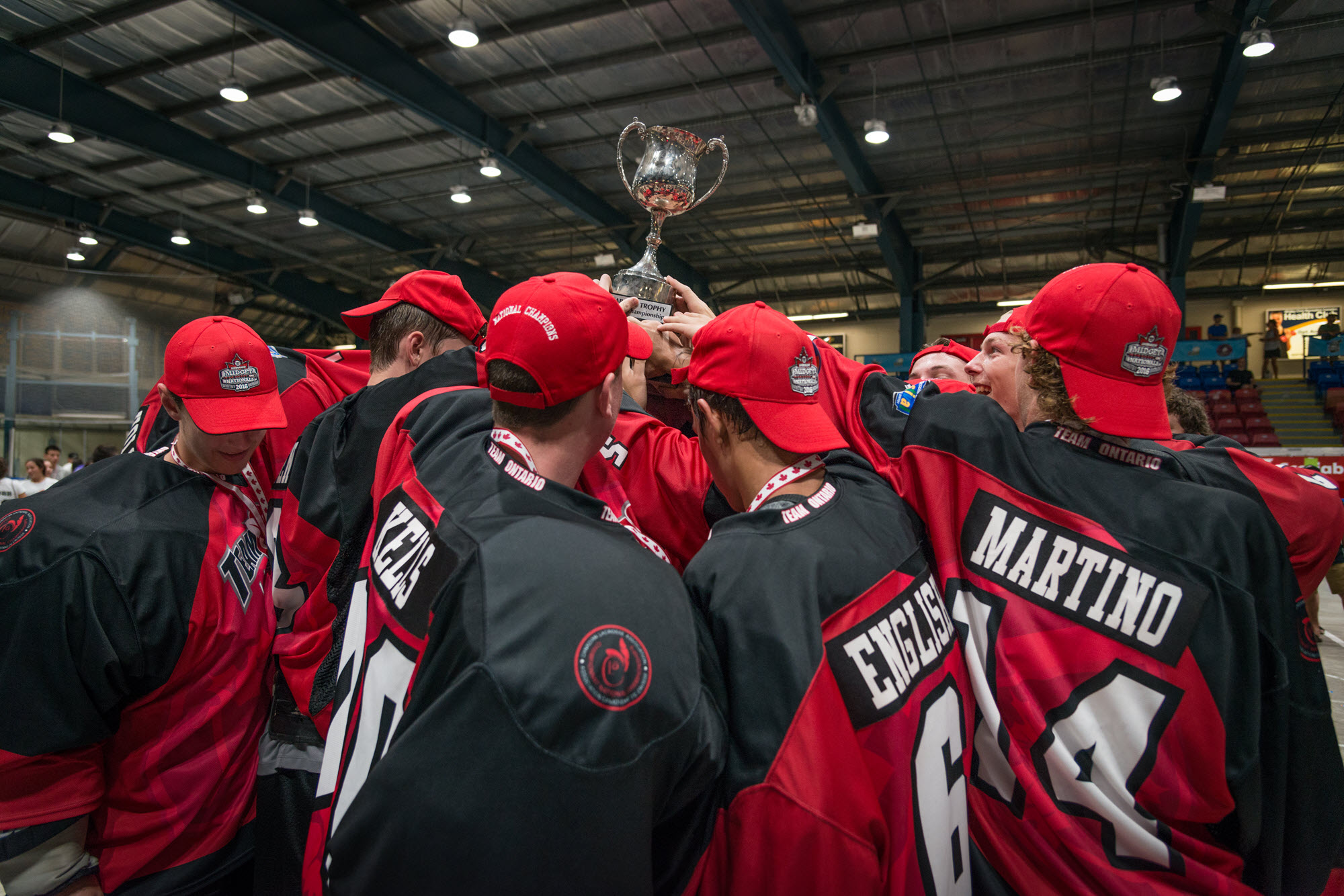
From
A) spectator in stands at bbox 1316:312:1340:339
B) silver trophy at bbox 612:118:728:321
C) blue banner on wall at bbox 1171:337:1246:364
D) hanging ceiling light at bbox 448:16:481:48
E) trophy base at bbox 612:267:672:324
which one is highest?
hanging ceiling light at bbox 448:16:481:48

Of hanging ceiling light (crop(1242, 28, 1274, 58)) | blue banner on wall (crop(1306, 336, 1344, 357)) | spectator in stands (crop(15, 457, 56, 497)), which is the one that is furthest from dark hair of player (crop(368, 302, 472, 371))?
blue banner on wall (crop(1306, 336, 1344, 357))

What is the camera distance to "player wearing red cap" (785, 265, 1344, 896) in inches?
52.9

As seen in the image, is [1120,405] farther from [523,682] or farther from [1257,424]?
[1257,424]

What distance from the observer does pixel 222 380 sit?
1937 millimetres

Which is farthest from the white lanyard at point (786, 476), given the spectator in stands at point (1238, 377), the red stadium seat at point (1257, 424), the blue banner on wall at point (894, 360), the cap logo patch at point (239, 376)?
the spectator in stands at point (1238, 377)

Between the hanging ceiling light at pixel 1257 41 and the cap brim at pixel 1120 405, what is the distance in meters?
8.96

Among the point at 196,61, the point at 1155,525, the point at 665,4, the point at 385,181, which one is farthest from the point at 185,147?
the point at 1155,525

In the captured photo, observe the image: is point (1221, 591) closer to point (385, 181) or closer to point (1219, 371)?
point (385, 181)

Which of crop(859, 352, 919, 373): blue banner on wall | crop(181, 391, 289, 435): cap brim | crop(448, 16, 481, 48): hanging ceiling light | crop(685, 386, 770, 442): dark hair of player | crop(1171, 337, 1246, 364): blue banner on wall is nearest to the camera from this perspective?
crop(685, 386, 770, 442): dark hair of player

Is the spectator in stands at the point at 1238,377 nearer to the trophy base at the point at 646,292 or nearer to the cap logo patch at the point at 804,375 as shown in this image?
the trophy base at the point at 646,292

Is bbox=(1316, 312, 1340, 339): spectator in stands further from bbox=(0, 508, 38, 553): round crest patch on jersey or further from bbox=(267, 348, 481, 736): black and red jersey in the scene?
bbox=(0, 508, 38, 553): round crest patch on jersey

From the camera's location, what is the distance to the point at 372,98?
10758mm

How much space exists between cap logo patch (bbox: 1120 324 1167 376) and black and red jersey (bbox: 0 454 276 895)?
217 cm

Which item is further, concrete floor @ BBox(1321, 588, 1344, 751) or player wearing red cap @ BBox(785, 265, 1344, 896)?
concrete floor @ BBox(1321, 588, 1344, 751)
